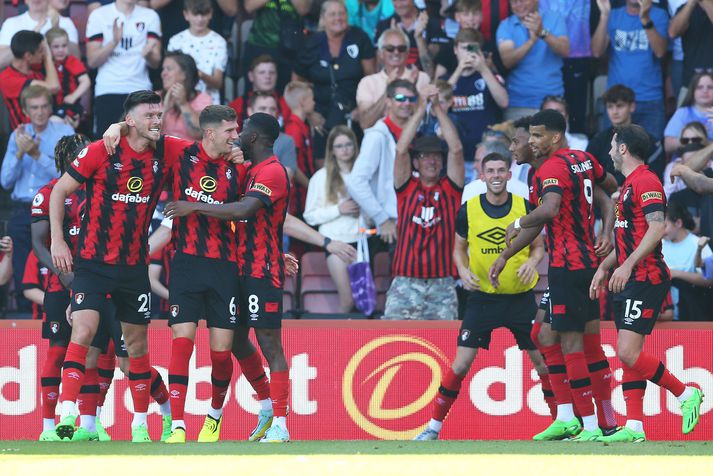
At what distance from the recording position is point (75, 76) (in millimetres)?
14000

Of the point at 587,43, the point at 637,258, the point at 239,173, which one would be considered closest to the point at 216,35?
the point at 587,43

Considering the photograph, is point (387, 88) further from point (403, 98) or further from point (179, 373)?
point (179, 373)

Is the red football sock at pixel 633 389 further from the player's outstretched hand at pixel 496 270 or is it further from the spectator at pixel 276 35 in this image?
the spectator at pixel 276 35

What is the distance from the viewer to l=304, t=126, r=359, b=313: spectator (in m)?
12.9

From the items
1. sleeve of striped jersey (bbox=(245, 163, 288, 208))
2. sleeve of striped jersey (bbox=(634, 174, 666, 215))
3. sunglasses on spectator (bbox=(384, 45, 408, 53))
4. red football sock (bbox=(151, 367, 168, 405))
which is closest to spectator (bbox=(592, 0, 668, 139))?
sunglasses on spectator (bbox=(384, 45, 408, 53))

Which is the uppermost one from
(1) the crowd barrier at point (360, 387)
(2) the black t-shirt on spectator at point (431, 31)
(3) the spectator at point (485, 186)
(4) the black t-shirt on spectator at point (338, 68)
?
(2) the black t-shirt on spectator at point (431, 31)

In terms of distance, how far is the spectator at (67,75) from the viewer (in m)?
13.7

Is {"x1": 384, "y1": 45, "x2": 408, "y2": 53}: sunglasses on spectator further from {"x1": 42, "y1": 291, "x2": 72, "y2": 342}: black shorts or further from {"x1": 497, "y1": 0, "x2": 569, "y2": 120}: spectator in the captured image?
{"x1": 42, "y1": 291, "x2": 72, "y2": 342}: black shorts

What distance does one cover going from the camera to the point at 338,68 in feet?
46.8

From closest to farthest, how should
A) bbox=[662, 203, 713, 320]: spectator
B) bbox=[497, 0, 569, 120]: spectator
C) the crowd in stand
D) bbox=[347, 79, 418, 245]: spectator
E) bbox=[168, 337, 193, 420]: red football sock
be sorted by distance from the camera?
bbox=[168, 337, 193, 420]: red football sock → bbox=[662, 203, 713, 320]: spectator → the crowd in stand → bbox=[347, 79, 418, 245]: spectator → bbox=[497, 0, 569, 120]: spectator

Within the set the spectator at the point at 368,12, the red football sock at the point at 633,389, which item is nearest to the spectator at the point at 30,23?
the spectator at the point at 368,12

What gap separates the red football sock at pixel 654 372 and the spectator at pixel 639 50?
4982mm

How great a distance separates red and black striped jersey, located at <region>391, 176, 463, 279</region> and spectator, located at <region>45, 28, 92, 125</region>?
3.88 meters

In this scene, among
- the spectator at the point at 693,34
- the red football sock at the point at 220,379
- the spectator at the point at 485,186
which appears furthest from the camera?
the spectator at the point at 693,34
